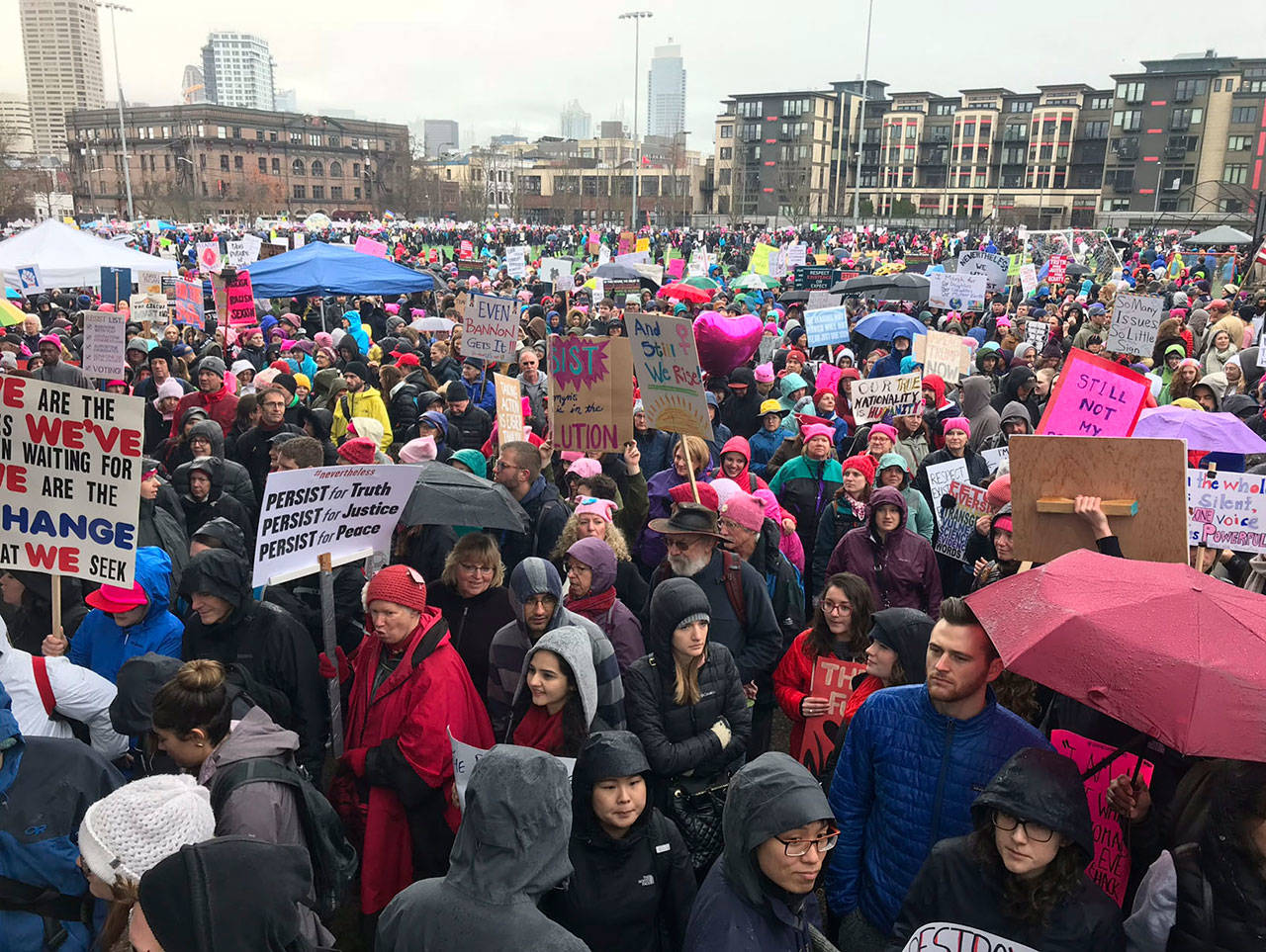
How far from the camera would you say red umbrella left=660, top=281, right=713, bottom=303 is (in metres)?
17.8

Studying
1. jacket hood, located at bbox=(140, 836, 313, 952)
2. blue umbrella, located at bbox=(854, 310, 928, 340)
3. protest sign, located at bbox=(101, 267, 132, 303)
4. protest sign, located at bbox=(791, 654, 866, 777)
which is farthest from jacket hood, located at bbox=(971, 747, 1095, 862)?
protest sign, located at bbox=(101, 267, 132, 303)

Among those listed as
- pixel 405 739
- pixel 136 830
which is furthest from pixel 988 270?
pixel 136 830

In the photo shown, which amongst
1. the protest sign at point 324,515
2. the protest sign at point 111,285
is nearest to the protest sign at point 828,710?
the protest sign at point 324,515

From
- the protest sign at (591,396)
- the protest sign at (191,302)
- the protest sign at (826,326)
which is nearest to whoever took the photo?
the protest sign at (591,396)

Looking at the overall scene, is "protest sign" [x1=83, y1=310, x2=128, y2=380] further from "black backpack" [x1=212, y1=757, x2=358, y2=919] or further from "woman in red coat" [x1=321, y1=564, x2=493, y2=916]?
"black backpack" [x1=212, y1=757, x2=358, y2=919]

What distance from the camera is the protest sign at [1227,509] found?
4758 mm

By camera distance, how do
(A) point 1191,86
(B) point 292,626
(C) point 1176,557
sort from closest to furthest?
(C) point 1176,557, (B) point 292,626, (A) point 1191,86

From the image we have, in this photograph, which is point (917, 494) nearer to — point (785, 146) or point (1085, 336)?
point (1085, 336)

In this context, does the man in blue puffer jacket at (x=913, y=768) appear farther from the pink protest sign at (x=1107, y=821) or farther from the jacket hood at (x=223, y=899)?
the jacket hood at (x=223, y=899)

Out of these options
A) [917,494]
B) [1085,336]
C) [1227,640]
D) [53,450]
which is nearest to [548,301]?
[1085,336]

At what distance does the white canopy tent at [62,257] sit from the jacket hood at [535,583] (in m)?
16.1

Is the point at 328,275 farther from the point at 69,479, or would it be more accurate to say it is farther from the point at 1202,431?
the point at 1202,431

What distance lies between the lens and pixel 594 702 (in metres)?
3.49

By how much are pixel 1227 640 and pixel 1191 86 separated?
4228 inches
